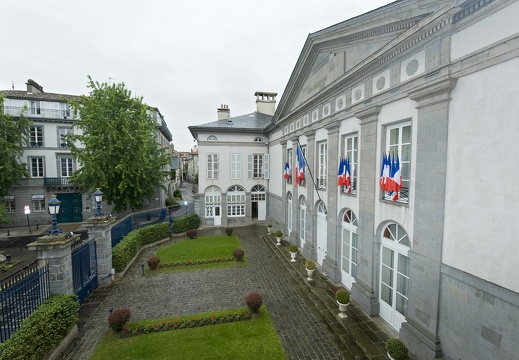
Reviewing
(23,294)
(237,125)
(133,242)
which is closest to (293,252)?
(133,242)

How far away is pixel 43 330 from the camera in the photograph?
6.46m

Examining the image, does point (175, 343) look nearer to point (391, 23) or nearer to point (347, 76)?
point (347, 76)

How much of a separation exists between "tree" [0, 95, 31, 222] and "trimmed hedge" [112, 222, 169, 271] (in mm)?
13444

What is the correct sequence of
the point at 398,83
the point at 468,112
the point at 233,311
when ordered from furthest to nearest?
the point at 233,311 < the point at 398,83 < the point at 468,112

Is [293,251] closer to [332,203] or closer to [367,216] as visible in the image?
[332,203]

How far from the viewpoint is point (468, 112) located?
5.37 metres

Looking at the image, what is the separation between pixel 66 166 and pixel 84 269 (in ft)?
67.1

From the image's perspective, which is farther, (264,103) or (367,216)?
(264,103)

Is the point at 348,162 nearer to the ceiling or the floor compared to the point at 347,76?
nearer to the floor

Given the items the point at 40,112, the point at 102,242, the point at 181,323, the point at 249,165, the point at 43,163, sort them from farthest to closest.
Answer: the point at 43,163, the point at 40,112, the point at 249,165, the point at 102,242, the point at 181,323

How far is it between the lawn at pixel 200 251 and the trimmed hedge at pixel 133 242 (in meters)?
1.33

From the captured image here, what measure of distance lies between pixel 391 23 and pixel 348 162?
4852 mm

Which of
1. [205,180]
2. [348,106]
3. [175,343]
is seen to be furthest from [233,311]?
[205,180]

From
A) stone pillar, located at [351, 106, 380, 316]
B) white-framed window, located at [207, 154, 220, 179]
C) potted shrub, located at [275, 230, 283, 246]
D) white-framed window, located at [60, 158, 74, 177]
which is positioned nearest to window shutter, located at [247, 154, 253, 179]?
white-framed window, located at [207, 154, 220, 179]
